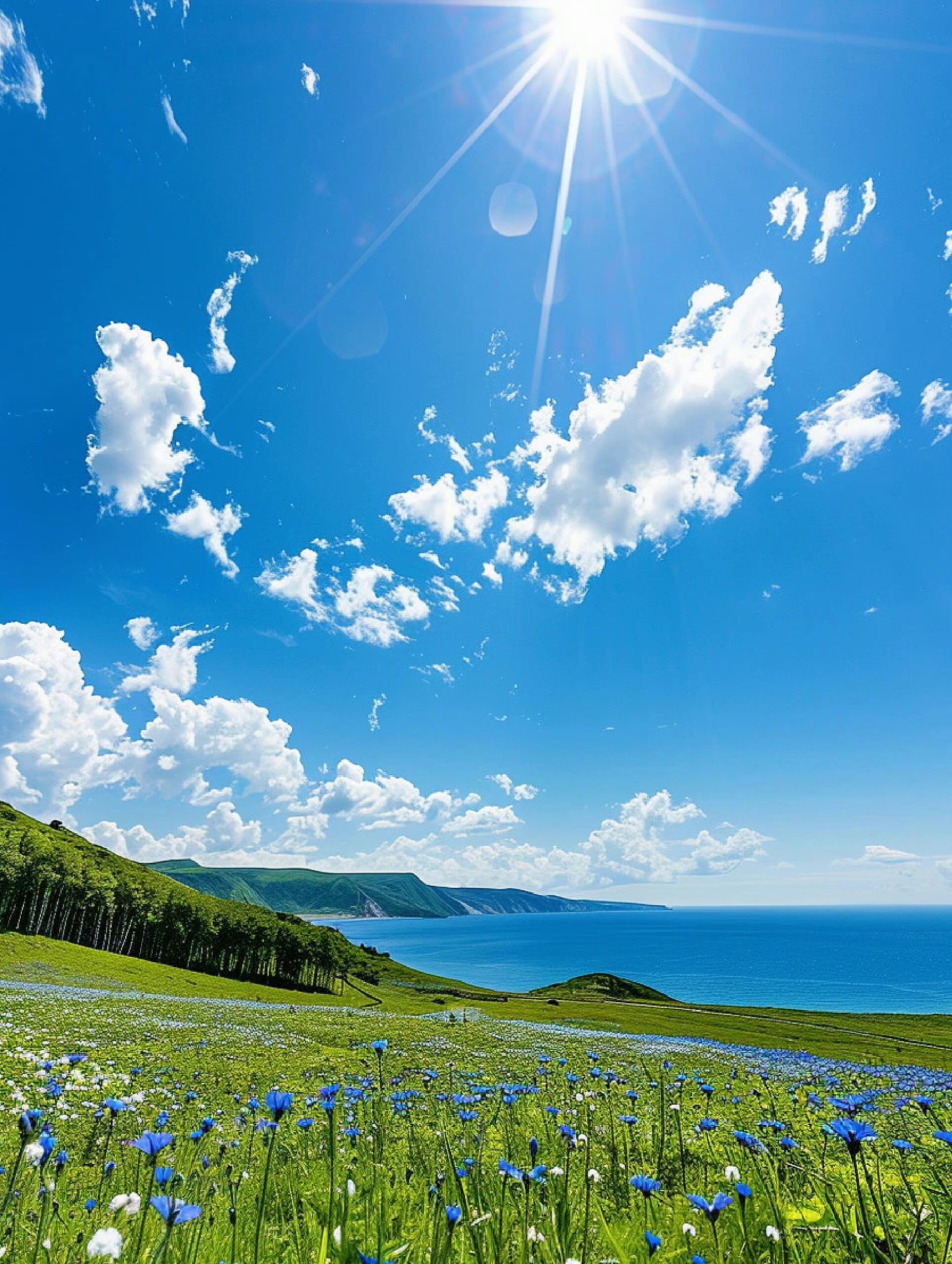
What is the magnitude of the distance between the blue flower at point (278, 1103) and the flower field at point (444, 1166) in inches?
0.6

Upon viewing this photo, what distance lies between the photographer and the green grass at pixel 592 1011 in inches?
1788

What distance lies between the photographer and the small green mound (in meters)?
94.2

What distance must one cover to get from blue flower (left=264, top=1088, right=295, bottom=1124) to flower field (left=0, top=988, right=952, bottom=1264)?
0.05 ft

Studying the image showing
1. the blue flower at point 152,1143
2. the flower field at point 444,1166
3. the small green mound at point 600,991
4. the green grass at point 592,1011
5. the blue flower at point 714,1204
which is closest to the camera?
the blue flower at point 152,1143

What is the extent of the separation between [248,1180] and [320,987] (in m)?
107

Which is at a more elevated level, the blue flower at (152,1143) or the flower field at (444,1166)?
the blue flower at (152,1143)

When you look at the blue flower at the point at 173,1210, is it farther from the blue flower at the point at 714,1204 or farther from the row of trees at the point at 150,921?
the row of trees at the point at 150,921

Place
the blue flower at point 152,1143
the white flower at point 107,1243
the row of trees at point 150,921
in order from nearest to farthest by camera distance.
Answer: the white flower at point 107,1243 < the blue flower at point 152,1143 < the row of trees at point 150,921

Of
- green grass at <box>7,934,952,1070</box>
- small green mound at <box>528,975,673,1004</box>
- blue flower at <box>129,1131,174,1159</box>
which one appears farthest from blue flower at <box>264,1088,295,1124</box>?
small green mound at <box>528,975,673,1004</box>

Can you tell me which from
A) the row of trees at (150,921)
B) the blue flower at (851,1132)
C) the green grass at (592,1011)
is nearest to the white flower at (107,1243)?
the blue flower at (851,1132)

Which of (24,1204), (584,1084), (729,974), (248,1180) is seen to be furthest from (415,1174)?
(729,974)

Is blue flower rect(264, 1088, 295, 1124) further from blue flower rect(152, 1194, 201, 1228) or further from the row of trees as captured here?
the row of trees

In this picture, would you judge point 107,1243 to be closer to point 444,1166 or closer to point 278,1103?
point 278,1103

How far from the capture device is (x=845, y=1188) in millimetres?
4465
